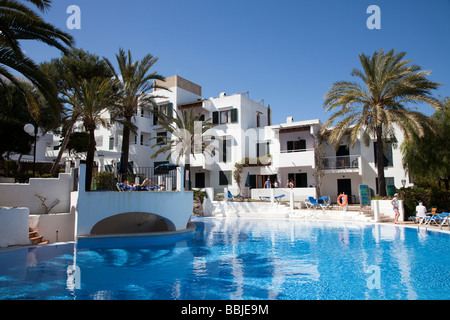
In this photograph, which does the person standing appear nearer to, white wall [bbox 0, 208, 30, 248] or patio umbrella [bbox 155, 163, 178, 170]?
patio umbrella [bbox 155, 163, 178, 170]

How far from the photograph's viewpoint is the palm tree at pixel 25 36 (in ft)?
Result: 30.2

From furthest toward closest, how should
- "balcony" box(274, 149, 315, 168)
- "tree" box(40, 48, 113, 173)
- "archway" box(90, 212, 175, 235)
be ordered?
"balcony" box(274, 149, 315, 168)
"tree" box(40, 48, 113, 173)
"archway" box(90, 212, 175, 235)

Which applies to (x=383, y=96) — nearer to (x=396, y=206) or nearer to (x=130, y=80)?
(x=396, y=206)

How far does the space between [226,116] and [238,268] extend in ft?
77.7

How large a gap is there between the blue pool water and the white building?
12.5 meters

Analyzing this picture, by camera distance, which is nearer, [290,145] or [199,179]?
[290,145]

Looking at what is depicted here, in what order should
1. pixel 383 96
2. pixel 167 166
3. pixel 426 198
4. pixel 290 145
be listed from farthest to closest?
1. pixel 290 145
2. pixel 383 96
3. pixel 167 166
4. pixel 426 198

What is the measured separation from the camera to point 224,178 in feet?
98.6

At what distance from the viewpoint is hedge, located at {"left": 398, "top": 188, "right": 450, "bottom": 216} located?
1744cm

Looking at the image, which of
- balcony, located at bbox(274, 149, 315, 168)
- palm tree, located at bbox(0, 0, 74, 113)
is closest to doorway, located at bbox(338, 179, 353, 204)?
balcony, located at bbox(274, 149, 315, 168)

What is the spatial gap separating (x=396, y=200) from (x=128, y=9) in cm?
1694

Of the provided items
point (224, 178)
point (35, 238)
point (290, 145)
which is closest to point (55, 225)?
point (35, 238)

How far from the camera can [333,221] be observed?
18844 mm
